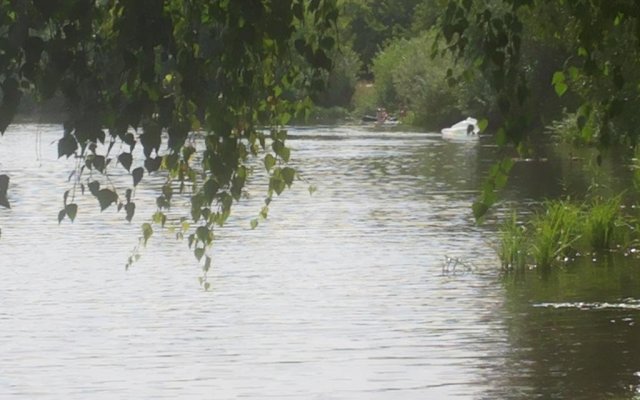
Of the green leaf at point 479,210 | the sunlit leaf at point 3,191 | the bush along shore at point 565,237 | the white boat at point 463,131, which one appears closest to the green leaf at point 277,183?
the green leaf at point 479,210

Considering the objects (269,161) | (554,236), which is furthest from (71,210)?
(554,236)

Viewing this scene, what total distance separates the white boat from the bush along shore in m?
37.1

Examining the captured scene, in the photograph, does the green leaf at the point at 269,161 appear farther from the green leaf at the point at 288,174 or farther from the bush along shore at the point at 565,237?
the bush along shore at the point at 565,237

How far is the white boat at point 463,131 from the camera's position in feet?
195

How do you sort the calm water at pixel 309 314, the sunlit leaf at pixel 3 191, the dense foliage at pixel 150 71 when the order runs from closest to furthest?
the sunlit leaf at pixel 3 191 → the dense foliage at pixel 150 71 → the calm water at pixel 309 314

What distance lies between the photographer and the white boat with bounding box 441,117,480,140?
2335 inches

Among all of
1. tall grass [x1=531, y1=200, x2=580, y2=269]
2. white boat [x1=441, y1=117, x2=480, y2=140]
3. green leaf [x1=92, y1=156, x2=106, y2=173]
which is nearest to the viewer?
green leaf [x1=92, y1=156, x2=106, y2=173]

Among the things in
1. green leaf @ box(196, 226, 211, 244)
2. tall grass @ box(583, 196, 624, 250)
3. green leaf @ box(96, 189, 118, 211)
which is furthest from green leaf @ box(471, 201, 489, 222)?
tall grass @ box(583, 196, 624, 250)

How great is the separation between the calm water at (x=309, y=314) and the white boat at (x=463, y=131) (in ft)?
99.8

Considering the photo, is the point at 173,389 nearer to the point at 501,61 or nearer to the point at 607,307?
the point at 607,307

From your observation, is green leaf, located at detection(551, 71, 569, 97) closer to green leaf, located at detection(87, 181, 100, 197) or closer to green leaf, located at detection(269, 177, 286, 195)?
green leaf, located at detection(269, 177, 286, 195)

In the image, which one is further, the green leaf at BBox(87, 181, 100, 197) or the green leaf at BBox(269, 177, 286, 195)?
the green leaf at BBox(269, 177, 286, 195)

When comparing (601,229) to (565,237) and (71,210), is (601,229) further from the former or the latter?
(71,210)

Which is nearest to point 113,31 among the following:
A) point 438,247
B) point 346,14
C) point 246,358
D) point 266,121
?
point 266,121
